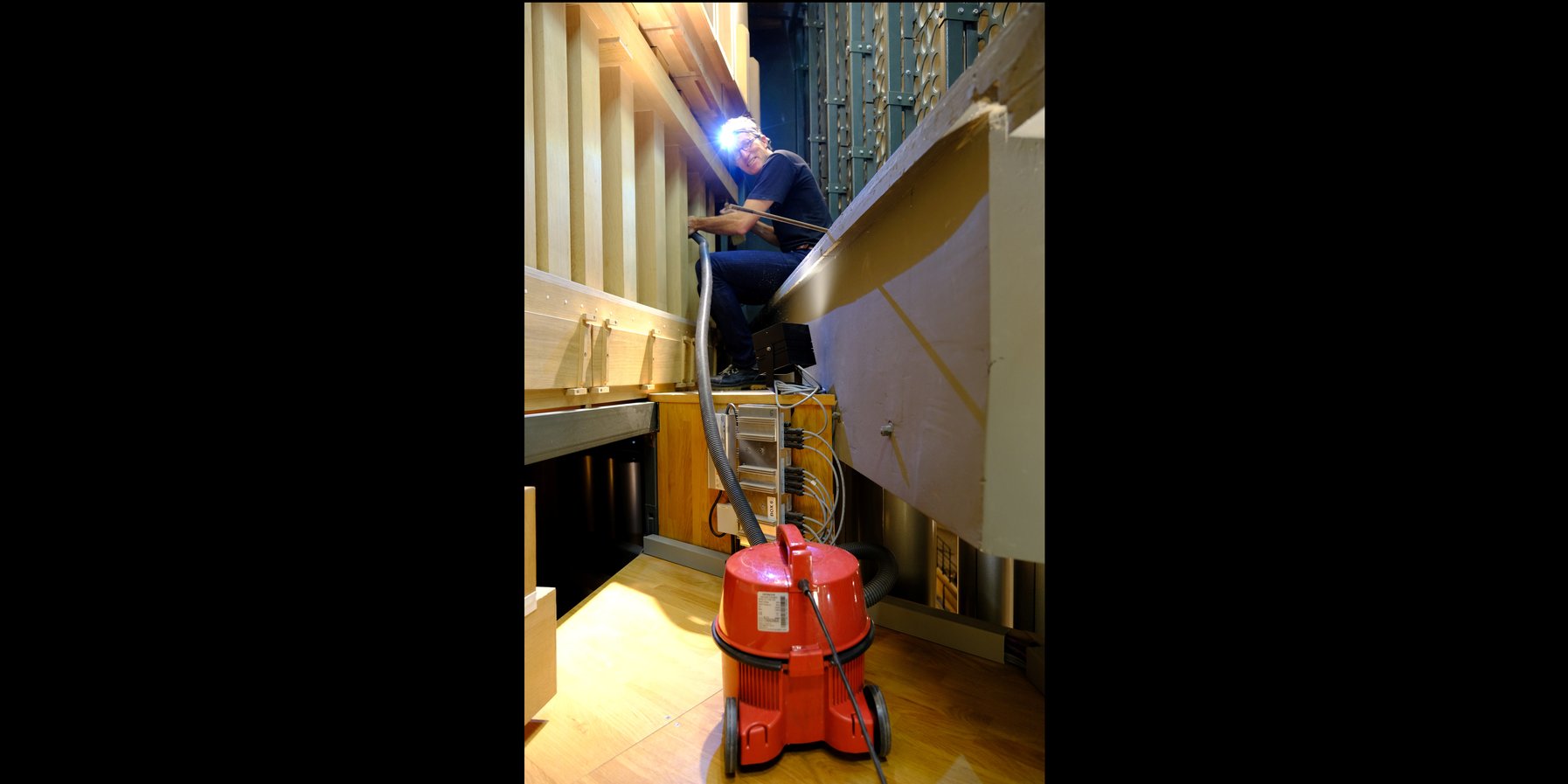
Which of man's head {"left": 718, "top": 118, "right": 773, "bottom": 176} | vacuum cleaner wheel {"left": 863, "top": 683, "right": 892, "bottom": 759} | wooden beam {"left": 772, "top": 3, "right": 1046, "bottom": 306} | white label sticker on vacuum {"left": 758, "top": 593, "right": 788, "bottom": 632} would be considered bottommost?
vacuum cleaner wheel {"left": 863, "top": 683, "right": 892, "bottom": 759}

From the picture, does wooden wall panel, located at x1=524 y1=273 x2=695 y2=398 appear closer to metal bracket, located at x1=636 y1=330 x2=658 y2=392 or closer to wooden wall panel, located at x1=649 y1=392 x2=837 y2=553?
metal bracket, located at x1=636 y1=330 x2=658 y2=392

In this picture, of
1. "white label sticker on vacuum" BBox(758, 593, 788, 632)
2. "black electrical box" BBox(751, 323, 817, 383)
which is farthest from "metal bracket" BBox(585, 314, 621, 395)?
"white label sticker on vacuum" BBox(758, 593, 788, 632)

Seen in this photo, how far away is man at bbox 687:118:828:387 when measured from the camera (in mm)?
2518

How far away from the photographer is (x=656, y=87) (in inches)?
99.3

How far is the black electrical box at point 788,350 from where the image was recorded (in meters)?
1.81

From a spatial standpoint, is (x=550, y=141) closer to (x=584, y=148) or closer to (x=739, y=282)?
(x=584, y=148)

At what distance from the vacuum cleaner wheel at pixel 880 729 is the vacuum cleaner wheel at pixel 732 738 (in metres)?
0.28

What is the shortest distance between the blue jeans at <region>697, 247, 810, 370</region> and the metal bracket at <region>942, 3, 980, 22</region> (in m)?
1.40

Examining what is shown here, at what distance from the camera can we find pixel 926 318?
752 millimetres

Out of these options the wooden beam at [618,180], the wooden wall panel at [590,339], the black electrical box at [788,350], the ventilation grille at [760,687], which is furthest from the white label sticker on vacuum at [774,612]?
the wooden beam at [618,180]

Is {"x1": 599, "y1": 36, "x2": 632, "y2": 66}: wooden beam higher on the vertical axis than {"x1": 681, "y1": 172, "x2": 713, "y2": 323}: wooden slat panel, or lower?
higher
